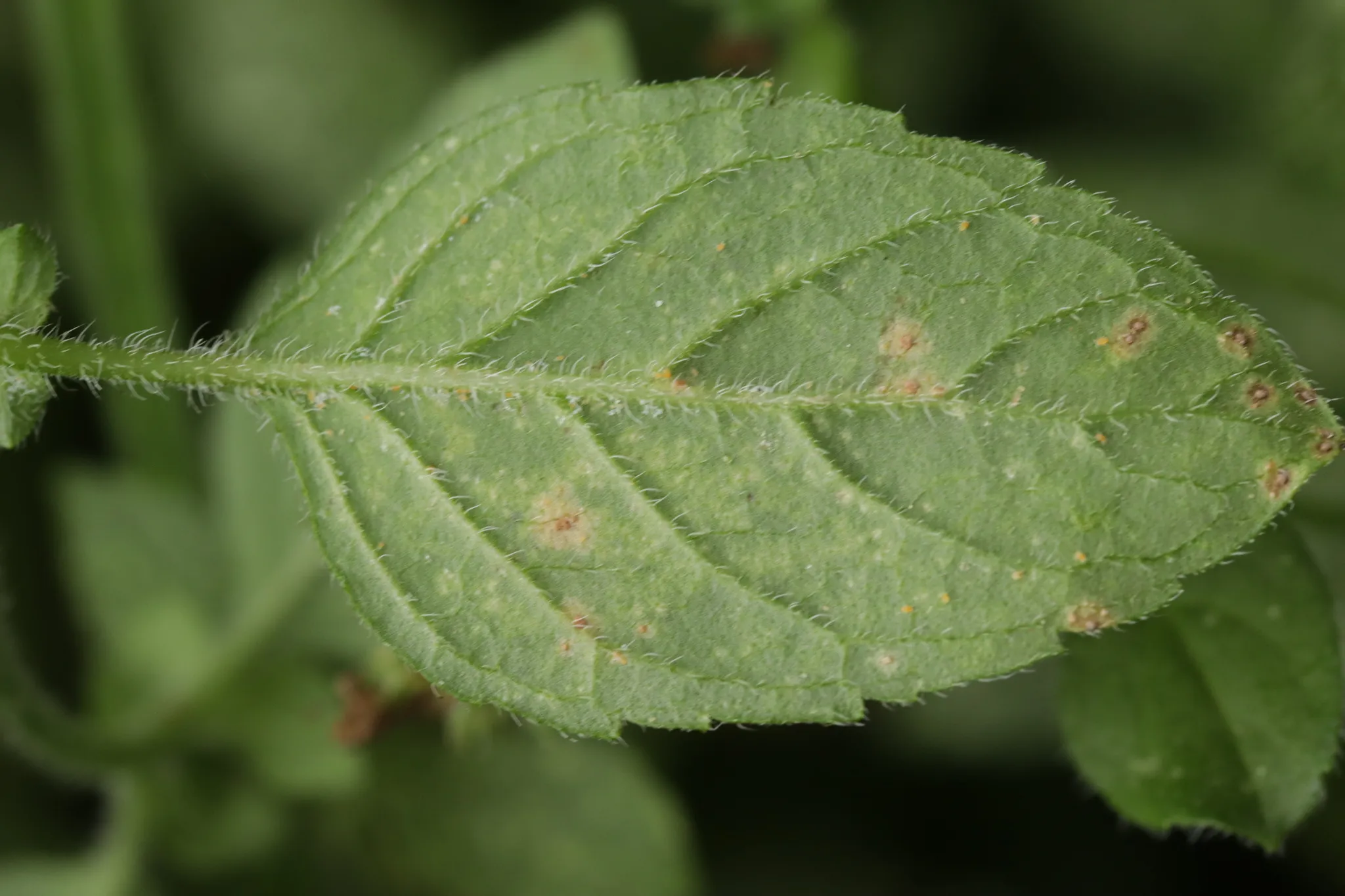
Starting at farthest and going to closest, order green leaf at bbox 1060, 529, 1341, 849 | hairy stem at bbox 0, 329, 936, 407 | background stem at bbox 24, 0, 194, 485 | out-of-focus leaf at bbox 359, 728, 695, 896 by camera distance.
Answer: background stem at bbox 24, 0, 194, 485 → out-of-focus leaf at bbox 359, 728, 695, 896 → green leaf at bbox 1060, 529, 1341, 849 → hairy stem at bbox 0, 329, 936, 407

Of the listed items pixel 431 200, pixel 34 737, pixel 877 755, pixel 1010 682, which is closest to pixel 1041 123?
pixel 1010 682

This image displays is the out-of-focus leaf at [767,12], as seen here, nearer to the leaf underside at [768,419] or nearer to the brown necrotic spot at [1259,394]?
the leaf underside at [768,419]

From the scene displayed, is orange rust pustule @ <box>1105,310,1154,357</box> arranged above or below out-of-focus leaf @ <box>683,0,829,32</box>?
below

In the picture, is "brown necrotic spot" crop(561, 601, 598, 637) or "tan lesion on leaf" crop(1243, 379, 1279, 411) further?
"brown necrotic spot" crop(561, 601, 598, 637)

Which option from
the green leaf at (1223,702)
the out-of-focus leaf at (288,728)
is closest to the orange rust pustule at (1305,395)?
the green leaf at (1223,702)

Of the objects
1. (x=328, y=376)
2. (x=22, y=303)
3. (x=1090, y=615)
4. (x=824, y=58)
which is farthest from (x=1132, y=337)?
(x=22, y=303)

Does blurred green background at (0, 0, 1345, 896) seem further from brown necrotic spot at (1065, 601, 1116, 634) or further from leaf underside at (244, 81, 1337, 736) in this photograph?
brown necrotic spot at (1065, 601, 1116, 634)

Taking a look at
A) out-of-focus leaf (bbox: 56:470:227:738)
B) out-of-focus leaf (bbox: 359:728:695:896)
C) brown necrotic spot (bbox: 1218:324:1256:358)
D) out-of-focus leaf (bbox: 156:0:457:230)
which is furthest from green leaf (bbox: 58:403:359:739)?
brown necrotic spot (bbox: 1218:324:1256:358)

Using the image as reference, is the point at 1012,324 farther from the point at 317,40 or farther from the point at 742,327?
the point at 317,40
